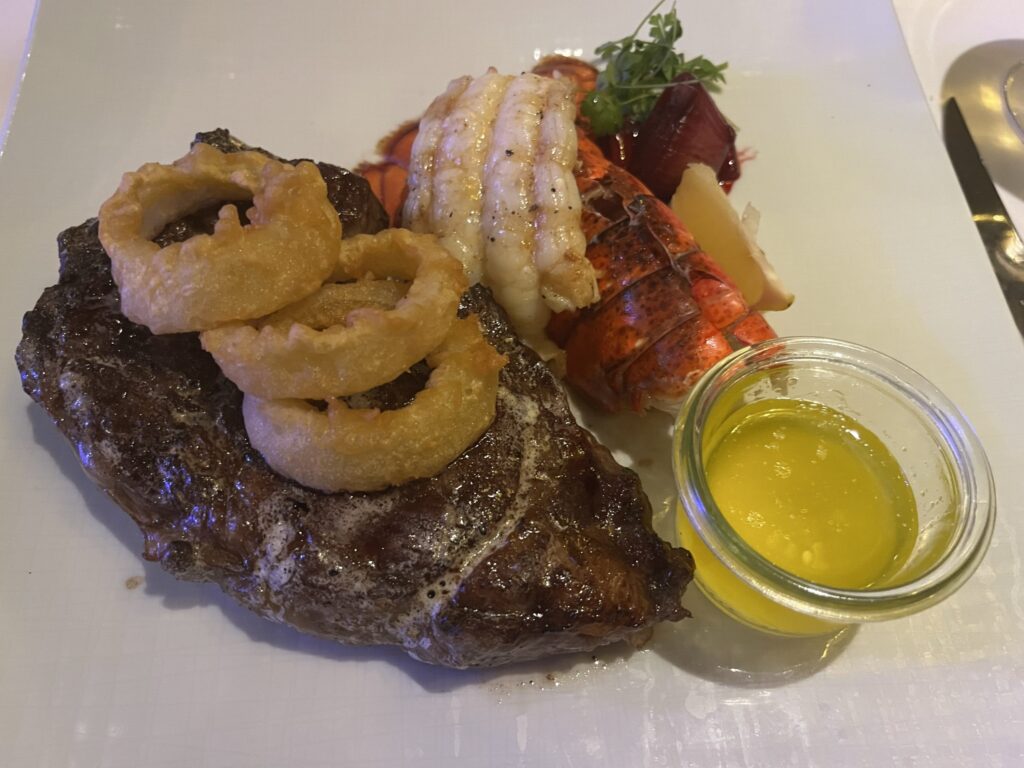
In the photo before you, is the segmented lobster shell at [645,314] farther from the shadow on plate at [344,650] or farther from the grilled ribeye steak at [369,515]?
the shadow on plate at [344,650]

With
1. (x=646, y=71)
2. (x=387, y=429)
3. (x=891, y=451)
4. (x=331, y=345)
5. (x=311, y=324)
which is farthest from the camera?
(x=646, y=71)

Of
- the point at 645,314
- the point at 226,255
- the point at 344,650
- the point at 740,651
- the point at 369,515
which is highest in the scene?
the point at 226,255

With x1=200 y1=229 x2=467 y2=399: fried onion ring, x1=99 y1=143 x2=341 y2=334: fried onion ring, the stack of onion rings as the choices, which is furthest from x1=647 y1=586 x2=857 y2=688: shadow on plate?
x1=99 y1=143 x2=341 y2=334: fried onion ring

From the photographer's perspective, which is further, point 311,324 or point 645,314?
point 645,314

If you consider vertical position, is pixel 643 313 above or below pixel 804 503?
above

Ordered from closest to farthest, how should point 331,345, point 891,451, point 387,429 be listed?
point 331,345, point 387,429, point 891,451

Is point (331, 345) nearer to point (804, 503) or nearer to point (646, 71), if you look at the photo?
point (804, 503)

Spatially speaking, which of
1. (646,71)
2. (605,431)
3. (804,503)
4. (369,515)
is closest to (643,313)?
(605,431)
